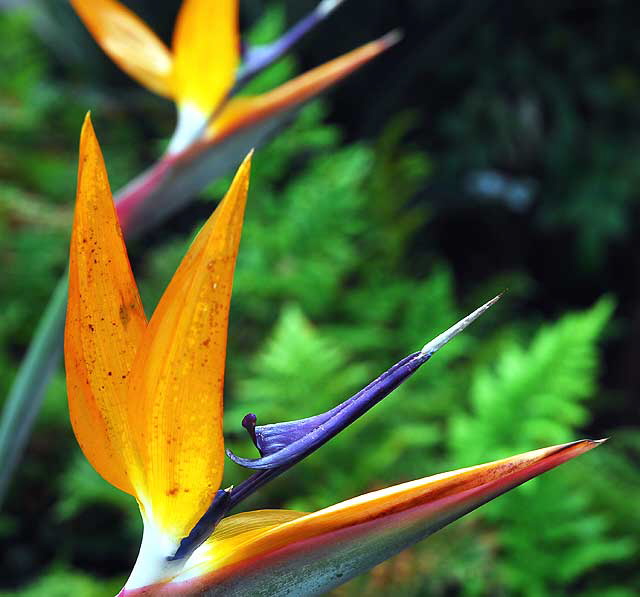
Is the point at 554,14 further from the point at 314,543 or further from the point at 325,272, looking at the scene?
the point at 314,543

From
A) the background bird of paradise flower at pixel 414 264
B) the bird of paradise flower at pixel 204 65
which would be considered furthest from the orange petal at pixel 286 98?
the background bird of paradise flower at pixel 414 264

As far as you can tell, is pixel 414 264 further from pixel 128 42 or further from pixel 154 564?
pixel 154 564

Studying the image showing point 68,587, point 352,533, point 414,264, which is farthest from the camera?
point 414,264

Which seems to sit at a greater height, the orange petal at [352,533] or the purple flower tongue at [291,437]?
the purple flower tongue at [291,437]

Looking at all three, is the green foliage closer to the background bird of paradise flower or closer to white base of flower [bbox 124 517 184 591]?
the background bird of paradise flower

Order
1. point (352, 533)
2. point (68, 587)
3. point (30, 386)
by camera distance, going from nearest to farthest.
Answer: point (352, 533)
point (30, 386)
point (68, 587)

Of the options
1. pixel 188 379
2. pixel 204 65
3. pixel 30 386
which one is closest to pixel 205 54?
pixel 204 65

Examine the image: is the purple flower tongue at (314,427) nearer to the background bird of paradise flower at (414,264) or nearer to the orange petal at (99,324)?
the orange petal at (99,324)

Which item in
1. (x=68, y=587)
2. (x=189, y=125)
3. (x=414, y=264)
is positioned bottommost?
(x=414, y=264)
